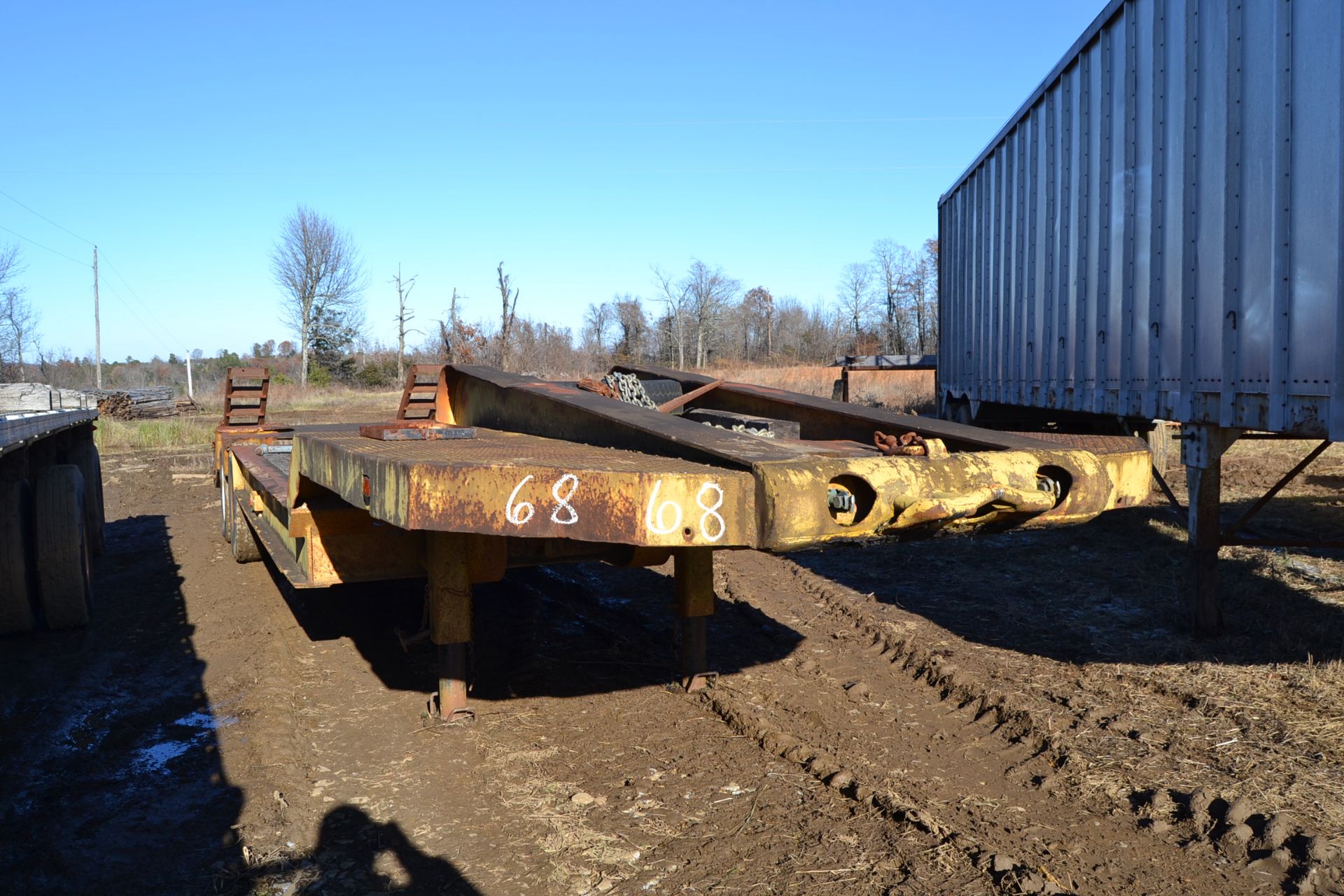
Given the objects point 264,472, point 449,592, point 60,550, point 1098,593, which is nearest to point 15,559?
point 60,550

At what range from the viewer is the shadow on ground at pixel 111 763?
2941 mm

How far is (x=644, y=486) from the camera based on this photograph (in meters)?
2.53

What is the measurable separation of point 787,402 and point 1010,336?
5482mm

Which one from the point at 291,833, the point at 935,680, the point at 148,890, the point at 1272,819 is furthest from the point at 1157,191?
the point at 148,890

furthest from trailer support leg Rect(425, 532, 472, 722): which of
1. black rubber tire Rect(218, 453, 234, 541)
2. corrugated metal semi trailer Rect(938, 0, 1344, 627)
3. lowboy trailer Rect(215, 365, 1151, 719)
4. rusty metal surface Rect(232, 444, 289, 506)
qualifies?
black rubber tire Rect(218, 453, 234, 541)

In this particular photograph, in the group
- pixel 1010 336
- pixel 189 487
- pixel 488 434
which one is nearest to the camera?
pixel 488 434

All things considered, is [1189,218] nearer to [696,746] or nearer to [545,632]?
[696,746]

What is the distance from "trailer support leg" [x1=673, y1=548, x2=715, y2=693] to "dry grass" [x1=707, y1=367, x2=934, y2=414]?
13545 millimetres

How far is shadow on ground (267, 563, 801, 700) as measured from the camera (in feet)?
15.1

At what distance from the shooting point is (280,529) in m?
4.77

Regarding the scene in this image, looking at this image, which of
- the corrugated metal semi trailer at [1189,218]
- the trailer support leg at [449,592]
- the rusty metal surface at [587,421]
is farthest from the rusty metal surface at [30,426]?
the corrugated metal semi trailer at [1189,218]

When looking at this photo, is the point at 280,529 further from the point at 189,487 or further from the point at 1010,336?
the point at 189,487

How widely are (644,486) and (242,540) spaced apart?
5.99 meters

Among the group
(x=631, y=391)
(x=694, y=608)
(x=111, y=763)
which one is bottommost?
(x=111, y=763)
